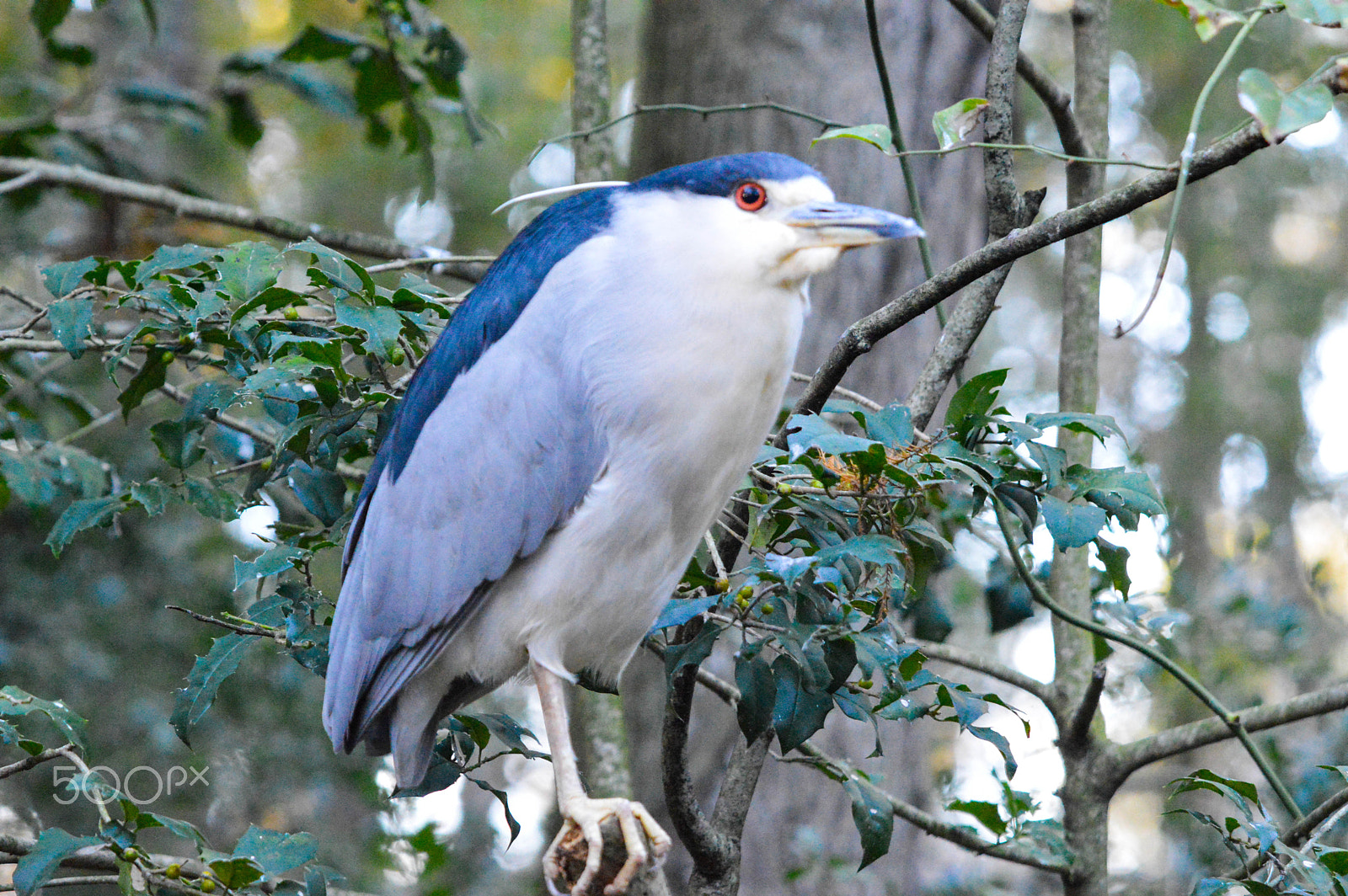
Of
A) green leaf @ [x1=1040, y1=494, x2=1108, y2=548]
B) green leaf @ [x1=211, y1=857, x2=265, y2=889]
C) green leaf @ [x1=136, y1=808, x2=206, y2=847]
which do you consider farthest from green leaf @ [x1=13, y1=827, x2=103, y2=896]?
green leaf @ [x1=1040, y1=494, x2=1108, y2=548]

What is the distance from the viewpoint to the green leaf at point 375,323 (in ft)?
6.54

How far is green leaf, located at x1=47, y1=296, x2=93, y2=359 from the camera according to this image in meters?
2.13

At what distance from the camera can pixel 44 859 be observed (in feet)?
6.08

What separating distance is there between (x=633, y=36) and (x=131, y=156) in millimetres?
5792

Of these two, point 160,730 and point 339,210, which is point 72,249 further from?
point 339,210

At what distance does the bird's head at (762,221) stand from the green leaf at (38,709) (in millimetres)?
1269

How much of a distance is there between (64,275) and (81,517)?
46 centimetres

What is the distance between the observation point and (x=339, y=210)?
34.0 ft

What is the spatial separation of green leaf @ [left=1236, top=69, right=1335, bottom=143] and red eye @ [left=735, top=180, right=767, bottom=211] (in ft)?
2.36

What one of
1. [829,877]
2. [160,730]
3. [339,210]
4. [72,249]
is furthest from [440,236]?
[829,877]

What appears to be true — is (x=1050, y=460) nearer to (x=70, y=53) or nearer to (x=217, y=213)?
(x=217, y=213)

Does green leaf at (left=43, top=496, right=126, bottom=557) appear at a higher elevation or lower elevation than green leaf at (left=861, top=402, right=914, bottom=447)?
lower

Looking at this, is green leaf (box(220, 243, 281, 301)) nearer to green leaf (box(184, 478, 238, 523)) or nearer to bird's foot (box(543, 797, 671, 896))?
green leaf (box(184, 478, 238, 523))

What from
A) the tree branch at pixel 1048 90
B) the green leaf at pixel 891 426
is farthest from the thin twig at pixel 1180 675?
the tree branch at pixel 1048 90
